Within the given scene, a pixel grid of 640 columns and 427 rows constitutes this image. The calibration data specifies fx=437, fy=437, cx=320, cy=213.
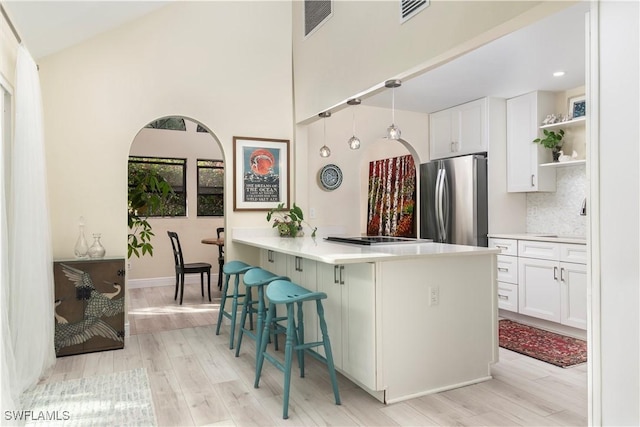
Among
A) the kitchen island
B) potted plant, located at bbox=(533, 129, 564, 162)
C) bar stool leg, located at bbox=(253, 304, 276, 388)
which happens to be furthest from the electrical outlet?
potted plant, located at bbox=(533, 129, 564, 162)

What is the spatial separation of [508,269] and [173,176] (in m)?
5.15

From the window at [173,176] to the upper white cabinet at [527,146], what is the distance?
16.1ft

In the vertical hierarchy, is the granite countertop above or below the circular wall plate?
below

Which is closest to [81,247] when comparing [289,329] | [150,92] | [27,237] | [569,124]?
[27,237]

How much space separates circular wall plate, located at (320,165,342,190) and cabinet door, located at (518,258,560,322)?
7.21 feet

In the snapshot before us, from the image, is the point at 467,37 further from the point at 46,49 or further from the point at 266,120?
the point at 46,49

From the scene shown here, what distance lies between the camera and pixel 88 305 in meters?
3.66

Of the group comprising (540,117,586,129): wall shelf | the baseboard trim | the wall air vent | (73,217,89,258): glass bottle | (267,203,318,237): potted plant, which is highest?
the wall air vent

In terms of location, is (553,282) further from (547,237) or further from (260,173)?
(260,173)

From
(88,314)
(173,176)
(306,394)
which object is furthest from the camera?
(173,176)

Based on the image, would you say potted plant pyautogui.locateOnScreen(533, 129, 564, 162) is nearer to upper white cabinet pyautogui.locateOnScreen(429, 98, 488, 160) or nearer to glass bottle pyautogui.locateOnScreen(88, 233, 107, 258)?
upper white cabinet pyautogui.locateOnScreen(429, 98, 488, 160)

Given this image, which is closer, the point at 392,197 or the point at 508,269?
the point at 508,269

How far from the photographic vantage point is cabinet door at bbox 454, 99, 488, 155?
Result: 4996 millimetres

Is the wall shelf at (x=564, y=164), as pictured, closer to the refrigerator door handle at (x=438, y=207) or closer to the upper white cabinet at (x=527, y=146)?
the upper white cabinet at (x=527, y=146)
